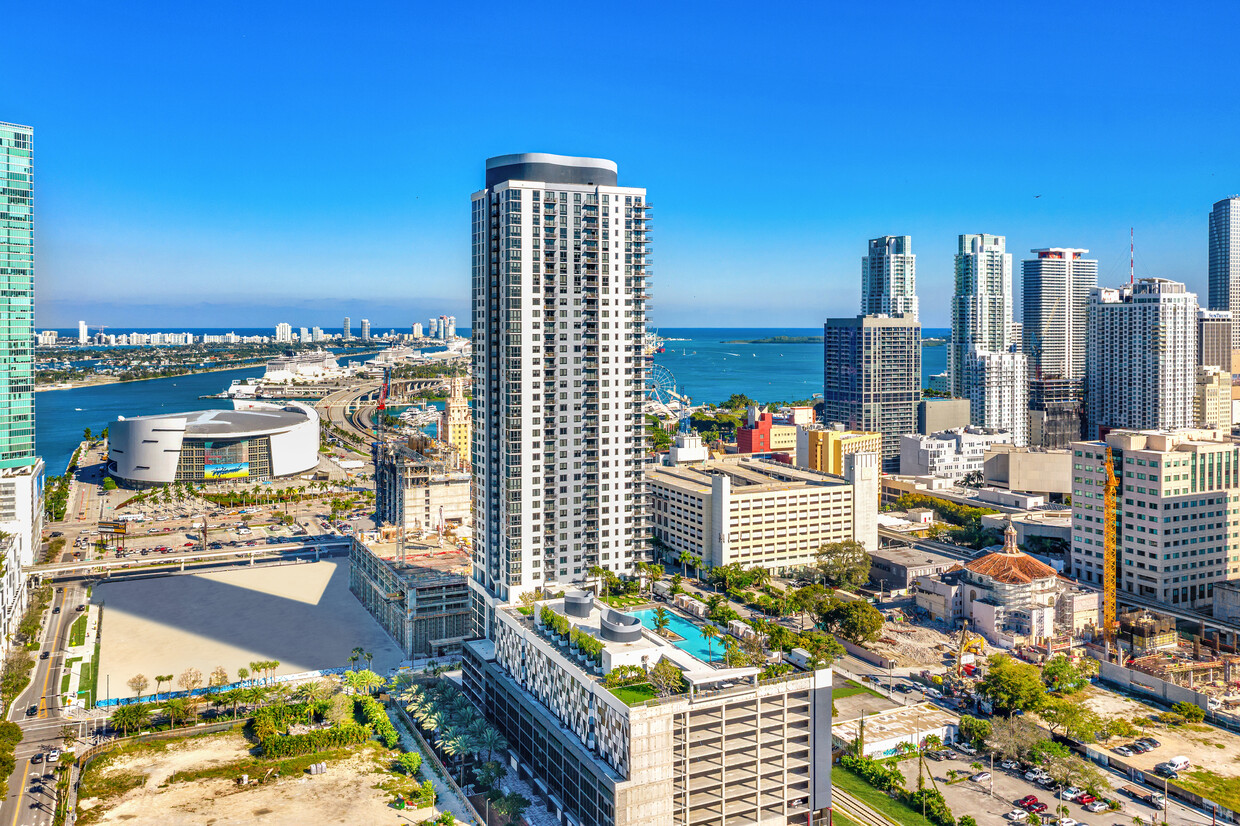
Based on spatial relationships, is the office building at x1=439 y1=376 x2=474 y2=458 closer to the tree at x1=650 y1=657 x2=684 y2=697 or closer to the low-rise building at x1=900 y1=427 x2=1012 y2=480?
the low-rise building at x1=900 y1=427 x2=1012 y2=480

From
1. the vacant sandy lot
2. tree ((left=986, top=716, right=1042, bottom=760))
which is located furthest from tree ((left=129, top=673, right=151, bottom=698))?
the vacant sandy lot

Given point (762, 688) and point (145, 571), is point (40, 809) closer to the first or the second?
point (762, 688)

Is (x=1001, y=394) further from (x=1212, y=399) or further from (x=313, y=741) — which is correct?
(x=313, y=741)

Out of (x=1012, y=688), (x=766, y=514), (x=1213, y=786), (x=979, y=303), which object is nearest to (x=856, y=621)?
(x=1012, y=688)

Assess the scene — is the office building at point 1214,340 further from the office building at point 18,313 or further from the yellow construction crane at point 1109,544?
the office building at point 18,313

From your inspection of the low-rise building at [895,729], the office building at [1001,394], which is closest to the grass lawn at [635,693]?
the low-rise building at [895,729]

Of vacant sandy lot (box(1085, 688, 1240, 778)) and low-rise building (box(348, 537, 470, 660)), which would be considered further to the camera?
low-rise building (box(348, 537, 470, 660))
